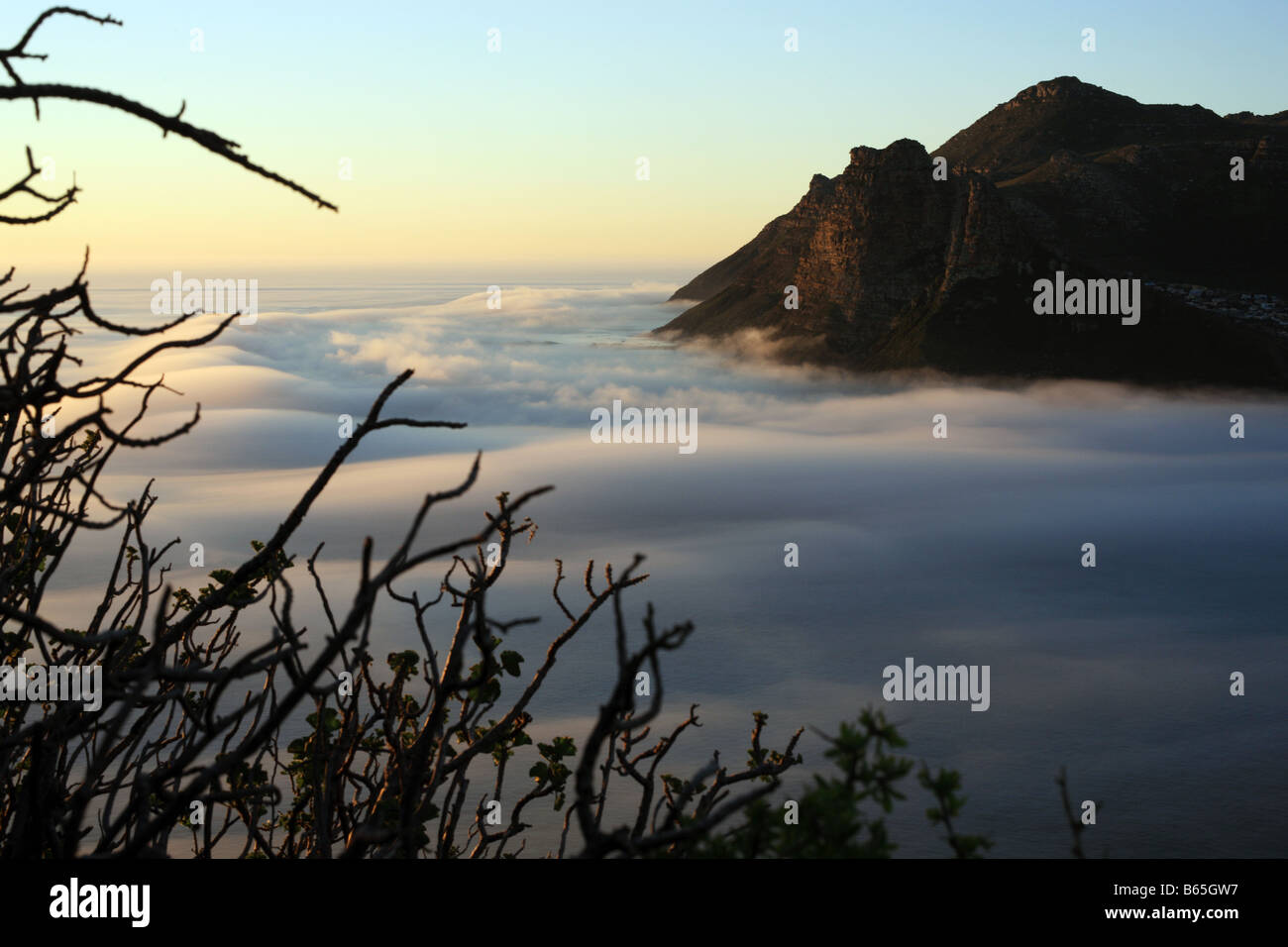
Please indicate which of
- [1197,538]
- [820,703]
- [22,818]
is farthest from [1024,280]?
[22,818]

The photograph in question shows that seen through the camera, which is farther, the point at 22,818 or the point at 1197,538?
the point at 1197,538

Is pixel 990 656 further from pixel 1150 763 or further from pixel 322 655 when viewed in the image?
pixel 322 655

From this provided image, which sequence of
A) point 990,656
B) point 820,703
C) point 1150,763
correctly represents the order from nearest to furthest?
point 1150,763
point 820,703
point 990,656

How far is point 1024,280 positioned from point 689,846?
182m

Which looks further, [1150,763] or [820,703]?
[820,703]

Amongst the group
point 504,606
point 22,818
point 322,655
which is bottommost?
point 504,606

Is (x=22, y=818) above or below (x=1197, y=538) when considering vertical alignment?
above

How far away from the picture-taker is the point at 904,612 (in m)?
147

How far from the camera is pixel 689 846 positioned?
2301mm

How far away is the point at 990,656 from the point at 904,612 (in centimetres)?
3033

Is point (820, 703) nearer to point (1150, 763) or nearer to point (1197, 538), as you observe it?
point (1150, 763)
